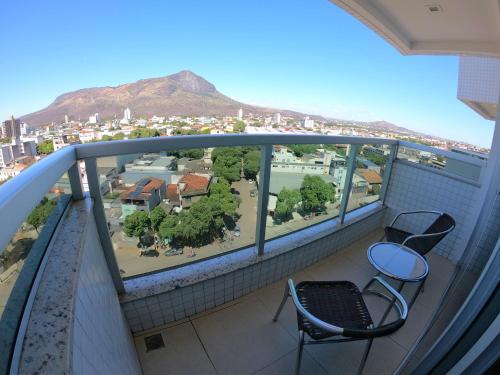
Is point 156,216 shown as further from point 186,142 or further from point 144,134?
point 144,134

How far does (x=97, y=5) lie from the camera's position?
2544 centimetres

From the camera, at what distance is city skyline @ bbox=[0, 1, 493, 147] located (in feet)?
81.0

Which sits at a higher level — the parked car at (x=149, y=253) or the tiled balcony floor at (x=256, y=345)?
the parked car at (x=149, y=253)

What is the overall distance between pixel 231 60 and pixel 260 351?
49396mm

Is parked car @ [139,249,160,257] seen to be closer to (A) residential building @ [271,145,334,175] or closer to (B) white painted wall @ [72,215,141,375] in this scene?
(B) white painted wall @ [72,215,141,375]

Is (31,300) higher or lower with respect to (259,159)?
lower

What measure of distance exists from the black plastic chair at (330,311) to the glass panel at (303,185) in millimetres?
723

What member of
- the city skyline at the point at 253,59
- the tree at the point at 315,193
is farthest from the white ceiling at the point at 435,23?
the city skyline at the point at 253,59

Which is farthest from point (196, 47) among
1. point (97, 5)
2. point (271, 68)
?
point (97, 5)

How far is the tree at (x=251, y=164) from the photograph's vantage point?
6.12 feet

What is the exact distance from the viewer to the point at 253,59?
140ft

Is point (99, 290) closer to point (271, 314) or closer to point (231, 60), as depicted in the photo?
point (271, 314)

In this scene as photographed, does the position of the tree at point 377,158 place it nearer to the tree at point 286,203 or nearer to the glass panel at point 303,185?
the glass panel at point 303,185

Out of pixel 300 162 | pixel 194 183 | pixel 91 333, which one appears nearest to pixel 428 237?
pixel 300 162
